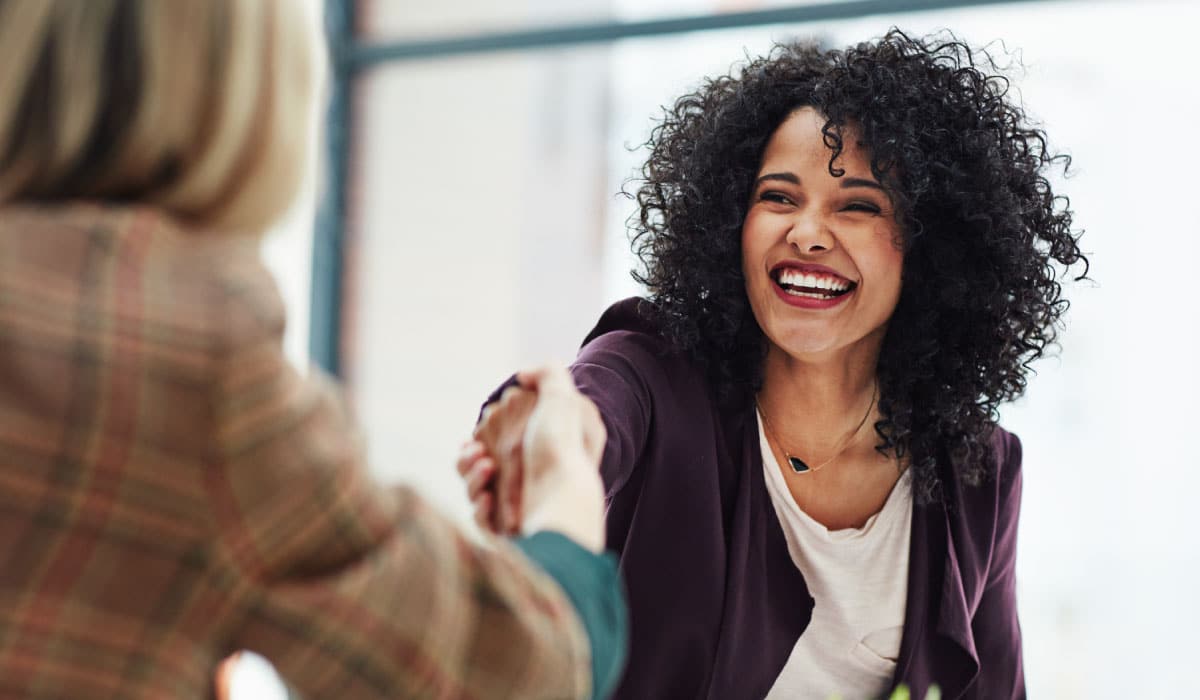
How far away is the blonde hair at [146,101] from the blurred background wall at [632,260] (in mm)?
1489

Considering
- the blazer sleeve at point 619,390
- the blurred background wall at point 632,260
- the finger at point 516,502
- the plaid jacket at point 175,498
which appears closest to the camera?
the plaid jacket at point 175,498

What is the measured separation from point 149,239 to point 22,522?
7.4 inches

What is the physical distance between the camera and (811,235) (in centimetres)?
162

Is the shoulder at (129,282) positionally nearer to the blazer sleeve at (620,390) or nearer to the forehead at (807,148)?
the blazer sleeve at (620,390)

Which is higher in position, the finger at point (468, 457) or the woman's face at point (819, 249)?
the woman's face at point (819, 249)

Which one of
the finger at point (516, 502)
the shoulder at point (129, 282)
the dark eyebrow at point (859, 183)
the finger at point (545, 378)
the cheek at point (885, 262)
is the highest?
the dark eyebrow at point (859, 183)

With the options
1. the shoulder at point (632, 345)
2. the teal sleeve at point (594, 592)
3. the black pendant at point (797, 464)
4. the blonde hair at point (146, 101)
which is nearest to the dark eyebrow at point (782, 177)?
the shoulder at point (632, 345)

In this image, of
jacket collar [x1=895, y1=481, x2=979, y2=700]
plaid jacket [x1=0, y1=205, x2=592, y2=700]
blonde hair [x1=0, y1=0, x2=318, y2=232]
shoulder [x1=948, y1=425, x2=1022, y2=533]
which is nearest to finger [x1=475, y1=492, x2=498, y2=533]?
plaid jacket [x1=0, y1=205, x2=592, y2=700]

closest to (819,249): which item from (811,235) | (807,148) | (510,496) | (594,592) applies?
(811,235)

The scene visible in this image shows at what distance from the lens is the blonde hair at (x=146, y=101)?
30.3 inches

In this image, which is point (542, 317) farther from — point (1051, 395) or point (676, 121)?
point (676, 121)

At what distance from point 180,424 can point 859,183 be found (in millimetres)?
1122

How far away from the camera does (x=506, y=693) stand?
2.74 feet

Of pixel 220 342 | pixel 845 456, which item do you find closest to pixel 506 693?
pixel 220 342
